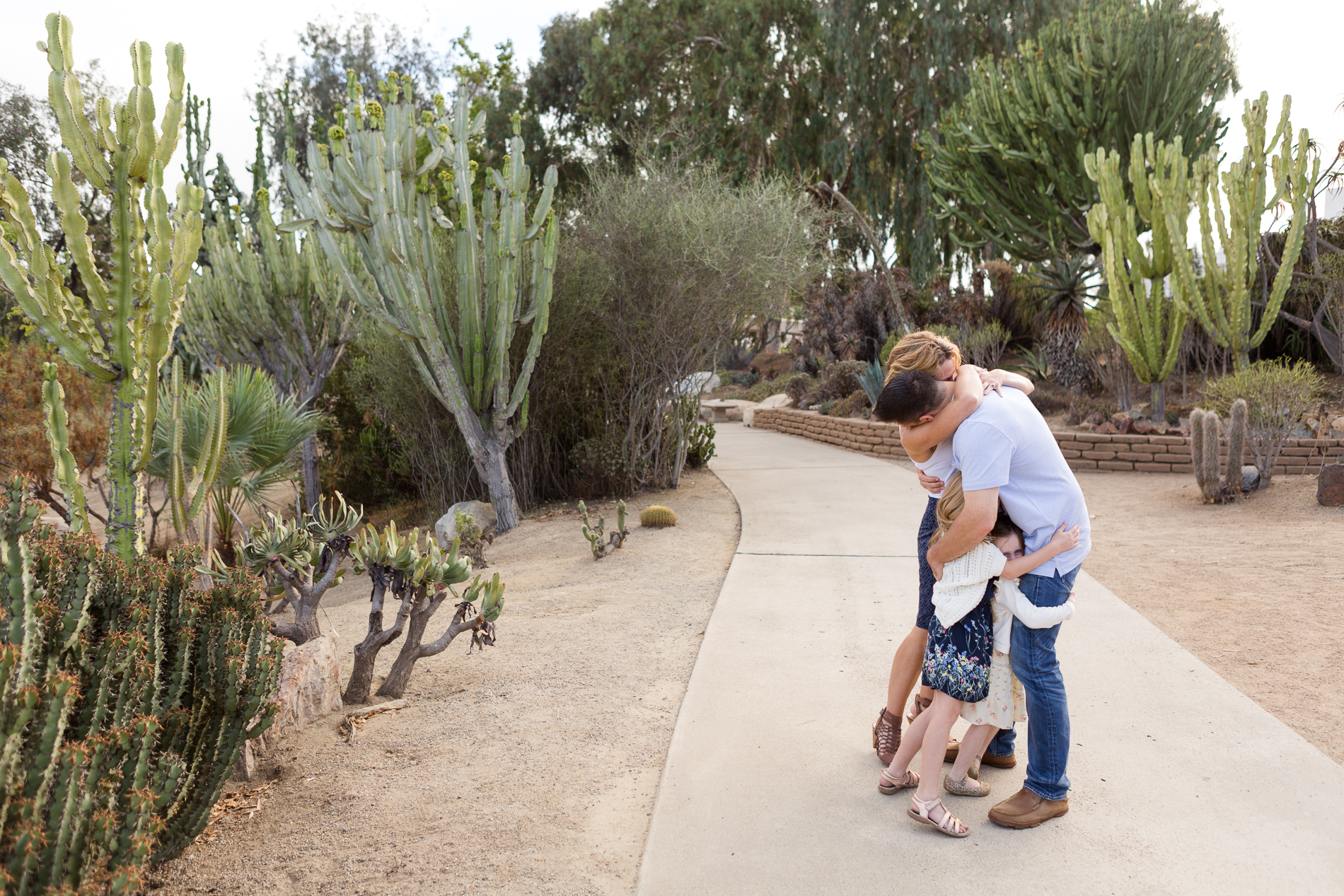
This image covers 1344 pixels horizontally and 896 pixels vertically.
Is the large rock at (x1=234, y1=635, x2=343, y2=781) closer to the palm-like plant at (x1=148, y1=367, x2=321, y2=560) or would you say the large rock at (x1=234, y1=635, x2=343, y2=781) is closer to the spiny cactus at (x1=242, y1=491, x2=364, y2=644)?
the spiny cactus at (x1=242, y1=491, x2=364, y2=644)

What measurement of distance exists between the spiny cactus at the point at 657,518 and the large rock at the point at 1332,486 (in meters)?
5.84

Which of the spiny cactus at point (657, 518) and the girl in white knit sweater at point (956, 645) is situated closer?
the girl in white knit sweater at point (956, 645)

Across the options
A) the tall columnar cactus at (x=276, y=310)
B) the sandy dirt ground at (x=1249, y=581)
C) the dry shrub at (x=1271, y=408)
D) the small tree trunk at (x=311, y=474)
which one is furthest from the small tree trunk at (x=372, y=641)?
the small tree trunk at (x=311, y=474)

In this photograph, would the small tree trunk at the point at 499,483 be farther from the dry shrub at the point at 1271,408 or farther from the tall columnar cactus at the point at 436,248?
the dry shrub at the point at 1271,408

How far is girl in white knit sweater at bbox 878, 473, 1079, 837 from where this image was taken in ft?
8.46

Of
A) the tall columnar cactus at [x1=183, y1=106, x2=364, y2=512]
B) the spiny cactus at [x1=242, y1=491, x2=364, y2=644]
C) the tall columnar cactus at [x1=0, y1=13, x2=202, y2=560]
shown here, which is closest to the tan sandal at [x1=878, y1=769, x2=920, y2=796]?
the spiny cactus at [x1=242, y1=491, x2=364, y2=644]

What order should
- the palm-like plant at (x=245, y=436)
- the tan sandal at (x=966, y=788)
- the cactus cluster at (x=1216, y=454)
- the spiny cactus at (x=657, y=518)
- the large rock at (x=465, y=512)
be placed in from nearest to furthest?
the tan sandal at (x=966, y=788)
the palm-like plant at (x=245, y=436)
the spiny cactus at (x=657, y=518)
the cactus cluster at (x=1216, y=454)
the large rock at (x=465, y=512)

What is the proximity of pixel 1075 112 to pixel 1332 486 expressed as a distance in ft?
30.2

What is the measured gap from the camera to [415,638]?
12.6ft

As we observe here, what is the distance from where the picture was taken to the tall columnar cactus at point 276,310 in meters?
11.2

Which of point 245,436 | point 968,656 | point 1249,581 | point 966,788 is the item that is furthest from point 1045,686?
point 245,436

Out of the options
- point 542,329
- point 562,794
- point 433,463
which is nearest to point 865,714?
point 562,794

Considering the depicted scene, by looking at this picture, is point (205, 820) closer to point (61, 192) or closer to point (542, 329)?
point (61, 192)

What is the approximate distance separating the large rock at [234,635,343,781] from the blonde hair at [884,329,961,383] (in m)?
2.52
